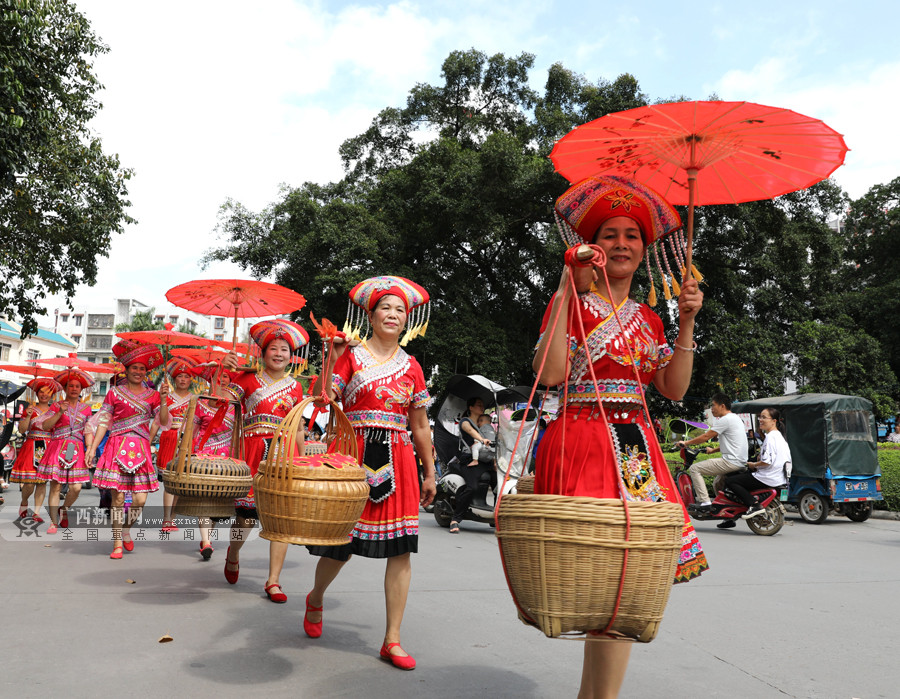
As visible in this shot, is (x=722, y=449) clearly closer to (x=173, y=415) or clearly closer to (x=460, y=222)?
(x=173, y=415)

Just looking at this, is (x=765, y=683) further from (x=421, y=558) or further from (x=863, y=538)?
(x=863, y=538)

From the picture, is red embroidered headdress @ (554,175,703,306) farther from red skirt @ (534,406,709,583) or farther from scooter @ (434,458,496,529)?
scooter @ (434,458,496,529)

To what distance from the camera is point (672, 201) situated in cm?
352

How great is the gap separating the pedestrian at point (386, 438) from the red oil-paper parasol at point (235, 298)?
7.08ft

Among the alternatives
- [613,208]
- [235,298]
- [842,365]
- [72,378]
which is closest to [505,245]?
[842,365]

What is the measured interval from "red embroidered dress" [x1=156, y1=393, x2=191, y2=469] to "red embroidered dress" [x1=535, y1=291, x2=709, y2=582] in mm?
6188

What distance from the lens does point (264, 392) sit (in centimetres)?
591

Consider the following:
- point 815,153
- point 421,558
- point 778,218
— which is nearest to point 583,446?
point 815,153

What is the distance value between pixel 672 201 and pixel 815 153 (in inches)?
24.2

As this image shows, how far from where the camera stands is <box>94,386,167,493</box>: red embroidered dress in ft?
24.3

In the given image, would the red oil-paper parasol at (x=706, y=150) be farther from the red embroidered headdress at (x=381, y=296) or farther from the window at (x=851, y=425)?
the window at (x=851, y=425)

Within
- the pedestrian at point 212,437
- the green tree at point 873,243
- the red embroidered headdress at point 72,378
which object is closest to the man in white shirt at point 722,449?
the pedestrian at point 212,437

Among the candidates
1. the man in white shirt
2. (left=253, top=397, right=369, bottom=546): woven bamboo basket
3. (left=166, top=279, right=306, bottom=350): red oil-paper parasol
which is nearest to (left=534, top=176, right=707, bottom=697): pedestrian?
(left=253, top=397, right=369, bottom=546): woven bamboo basket

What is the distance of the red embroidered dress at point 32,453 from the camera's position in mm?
9289
